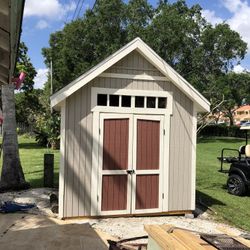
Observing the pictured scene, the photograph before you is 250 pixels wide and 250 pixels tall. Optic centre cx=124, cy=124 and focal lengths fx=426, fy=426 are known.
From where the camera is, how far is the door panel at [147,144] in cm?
942

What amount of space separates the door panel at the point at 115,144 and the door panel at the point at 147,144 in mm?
300

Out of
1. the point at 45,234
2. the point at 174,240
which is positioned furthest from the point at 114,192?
the point at 174,240

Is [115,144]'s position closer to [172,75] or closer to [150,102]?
[150,102]

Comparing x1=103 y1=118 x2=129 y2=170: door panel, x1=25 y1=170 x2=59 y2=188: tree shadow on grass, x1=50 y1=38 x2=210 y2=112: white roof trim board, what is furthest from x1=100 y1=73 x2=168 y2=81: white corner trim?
x1=25 y1=170 x2=59 y2=188: tree shadow on grass

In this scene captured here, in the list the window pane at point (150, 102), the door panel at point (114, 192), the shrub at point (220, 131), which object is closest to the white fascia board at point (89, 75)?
the window pane at point (150, 102)

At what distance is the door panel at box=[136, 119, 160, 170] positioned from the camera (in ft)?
30.9

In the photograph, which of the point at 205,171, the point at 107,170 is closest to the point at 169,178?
the point at 107,170

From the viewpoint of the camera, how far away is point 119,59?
30.1ft

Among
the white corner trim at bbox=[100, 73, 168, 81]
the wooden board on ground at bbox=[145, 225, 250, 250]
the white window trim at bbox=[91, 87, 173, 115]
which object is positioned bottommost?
the wooden board on ground at bbox=[145, 225, 250, 250]

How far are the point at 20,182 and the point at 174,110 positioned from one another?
5.05m

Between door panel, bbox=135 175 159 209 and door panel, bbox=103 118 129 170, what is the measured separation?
0.51 m

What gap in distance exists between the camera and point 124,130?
9.32 m

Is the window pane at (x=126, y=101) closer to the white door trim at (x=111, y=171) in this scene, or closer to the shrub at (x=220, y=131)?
the white door trim at (x=111, y=171)

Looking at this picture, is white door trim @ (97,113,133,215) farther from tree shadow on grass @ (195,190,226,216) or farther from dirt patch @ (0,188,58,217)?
tree shadow on grass @ (195,190,226,216)
